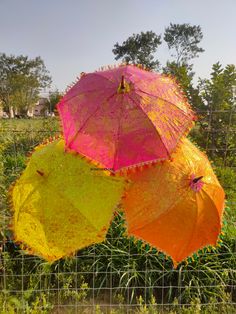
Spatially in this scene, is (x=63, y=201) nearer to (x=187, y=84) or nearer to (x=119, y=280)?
(x=119, y=280)

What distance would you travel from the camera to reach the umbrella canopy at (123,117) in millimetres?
1374

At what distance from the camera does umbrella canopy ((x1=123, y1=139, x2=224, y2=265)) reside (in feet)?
4.71

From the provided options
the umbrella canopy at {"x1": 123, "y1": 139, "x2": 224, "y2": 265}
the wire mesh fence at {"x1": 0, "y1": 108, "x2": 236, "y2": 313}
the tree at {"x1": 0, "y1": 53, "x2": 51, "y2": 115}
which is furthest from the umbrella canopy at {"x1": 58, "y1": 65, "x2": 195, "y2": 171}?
the tree at {"x1": 0, "y1": 53, "x2": 51, "y2": 115}

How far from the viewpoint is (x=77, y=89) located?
1607mm

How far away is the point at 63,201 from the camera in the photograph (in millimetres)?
1558

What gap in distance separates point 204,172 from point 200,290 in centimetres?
231

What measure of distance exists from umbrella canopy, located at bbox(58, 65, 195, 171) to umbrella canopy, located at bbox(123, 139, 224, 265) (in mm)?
86

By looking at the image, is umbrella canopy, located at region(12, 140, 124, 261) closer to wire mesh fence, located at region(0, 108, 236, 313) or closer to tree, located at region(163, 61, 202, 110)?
wire mesh fence, located at region(0, 108, 236, 313)

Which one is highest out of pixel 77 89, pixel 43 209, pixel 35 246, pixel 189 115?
pixel 77 89

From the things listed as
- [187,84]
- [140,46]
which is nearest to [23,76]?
[140,46]

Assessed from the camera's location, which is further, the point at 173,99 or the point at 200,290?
the point at 200,290

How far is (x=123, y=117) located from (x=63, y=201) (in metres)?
0.48

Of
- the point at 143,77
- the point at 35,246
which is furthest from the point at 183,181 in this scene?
the point at 35,246

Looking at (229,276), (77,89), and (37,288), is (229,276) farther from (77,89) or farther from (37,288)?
(77,89)
